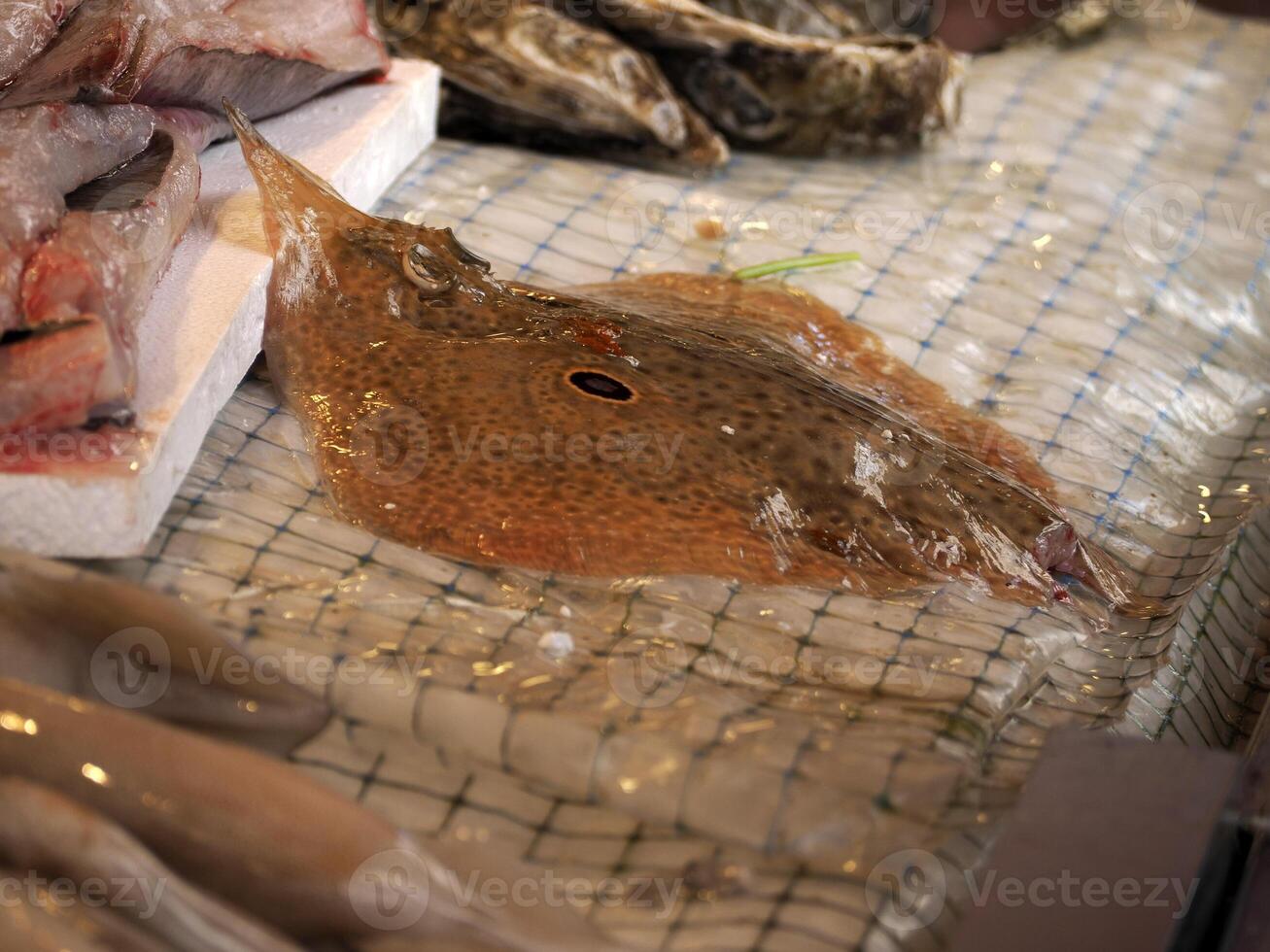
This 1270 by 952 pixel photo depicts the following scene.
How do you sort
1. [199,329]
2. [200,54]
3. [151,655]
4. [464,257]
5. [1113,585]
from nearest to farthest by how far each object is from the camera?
[151,655]
[199,329]
[1113,585]
[464,257]
[200,54]

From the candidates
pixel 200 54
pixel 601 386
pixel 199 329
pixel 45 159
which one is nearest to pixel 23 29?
pixel 200 54

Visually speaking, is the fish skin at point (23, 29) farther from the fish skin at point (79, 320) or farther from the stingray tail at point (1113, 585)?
the stingray tail at point (1113, 585)

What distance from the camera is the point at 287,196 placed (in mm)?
2941

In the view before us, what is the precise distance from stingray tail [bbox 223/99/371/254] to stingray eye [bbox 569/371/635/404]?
76 cm

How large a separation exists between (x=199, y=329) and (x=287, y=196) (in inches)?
19.2

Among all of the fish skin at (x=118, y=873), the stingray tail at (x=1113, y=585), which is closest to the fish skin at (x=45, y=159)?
the fish skin at (x=118, y=873)

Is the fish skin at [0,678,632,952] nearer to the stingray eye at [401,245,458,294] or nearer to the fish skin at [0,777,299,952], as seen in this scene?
the fish skin at [0,777,299,952]

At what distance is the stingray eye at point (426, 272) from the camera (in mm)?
2795

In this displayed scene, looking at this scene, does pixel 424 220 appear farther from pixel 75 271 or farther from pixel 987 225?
pixel 987 225

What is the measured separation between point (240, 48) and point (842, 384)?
1893 mm

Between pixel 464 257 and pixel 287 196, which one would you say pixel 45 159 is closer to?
pixel 287 196

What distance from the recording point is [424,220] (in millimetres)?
3805

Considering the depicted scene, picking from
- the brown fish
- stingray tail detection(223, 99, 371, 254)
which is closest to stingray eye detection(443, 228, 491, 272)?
the brown fish

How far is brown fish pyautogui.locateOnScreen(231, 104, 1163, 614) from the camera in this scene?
2.47 metres
